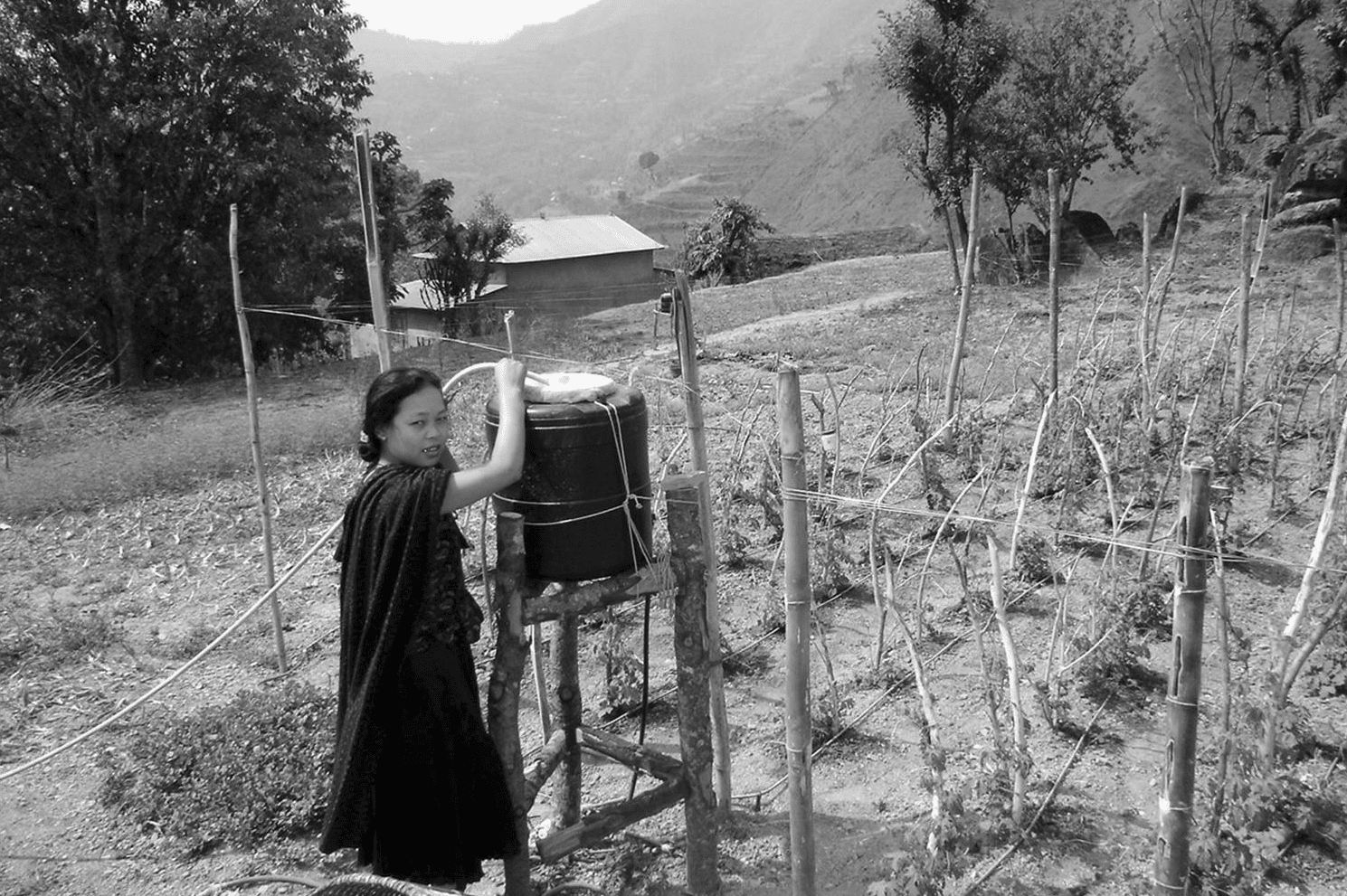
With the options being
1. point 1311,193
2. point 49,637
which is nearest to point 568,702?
point 49,637

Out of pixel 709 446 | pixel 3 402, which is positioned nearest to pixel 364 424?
pixel 709 446

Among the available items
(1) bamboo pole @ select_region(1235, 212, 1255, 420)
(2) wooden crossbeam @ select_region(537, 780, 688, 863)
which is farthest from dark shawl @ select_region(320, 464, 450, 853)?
(1) bamboo pole @ select_region(1235, 212, 1255, 420)

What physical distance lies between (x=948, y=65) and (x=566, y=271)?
541 inches

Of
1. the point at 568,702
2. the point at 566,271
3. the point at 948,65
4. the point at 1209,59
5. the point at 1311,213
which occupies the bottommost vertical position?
the point at 568,702

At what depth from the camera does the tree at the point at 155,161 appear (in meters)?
12.0

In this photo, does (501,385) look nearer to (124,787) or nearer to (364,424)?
(364,424)

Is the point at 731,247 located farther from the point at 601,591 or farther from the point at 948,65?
the point at 601,591

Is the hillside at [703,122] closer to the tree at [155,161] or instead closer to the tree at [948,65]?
the tree at [948,65]

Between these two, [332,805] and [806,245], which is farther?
[806,245]

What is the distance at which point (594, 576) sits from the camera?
2.47 metres

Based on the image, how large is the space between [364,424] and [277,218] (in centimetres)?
1184

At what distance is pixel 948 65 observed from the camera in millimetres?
15078

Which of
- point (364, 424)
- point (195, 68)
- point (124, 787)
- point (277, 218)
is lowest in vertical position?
point (124, 787)

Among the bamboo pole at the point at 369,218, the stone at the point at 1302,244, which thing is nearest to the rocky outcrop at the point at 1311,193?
the stone at the point at 1302,244
